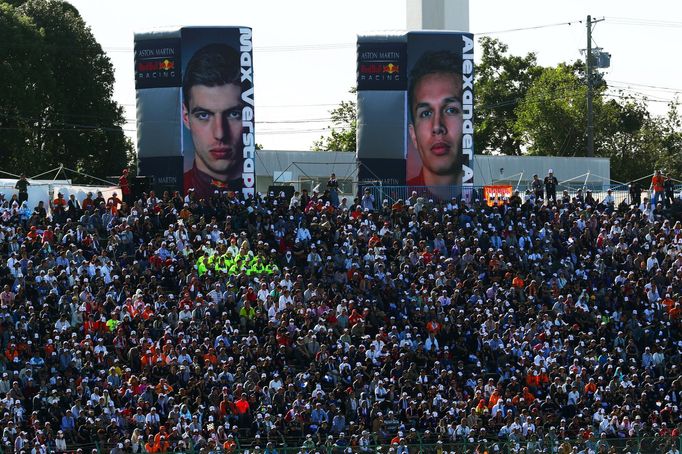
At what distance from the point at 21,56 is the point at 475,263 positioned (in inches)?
1207

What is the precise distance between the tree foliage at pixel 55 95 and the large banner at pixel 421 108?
23135 millimetres

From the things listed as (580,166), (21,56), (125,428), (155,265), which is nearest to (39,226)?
(155,265)

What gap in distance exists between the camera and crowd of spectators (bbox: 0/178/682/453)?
3441cm

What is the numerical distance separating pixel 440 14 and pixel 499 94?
2756 centimetres

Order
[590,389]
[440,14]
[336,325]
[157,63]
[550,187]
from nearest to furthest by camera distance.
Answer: [590,389] < [336,325] < [157,63] < [550,187] < [440,14]

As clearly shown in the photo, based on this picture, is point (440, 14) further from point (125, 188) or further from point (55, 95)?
point (125, 188)

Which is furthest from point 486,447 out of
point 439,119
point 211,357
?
point 439,119

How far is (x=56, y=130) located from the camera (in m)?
69.2

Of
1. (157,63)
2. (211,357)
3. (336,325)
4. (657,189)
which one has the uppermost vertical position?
(157,63)

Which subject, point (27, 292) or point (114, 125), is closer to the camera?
point (27, 292)

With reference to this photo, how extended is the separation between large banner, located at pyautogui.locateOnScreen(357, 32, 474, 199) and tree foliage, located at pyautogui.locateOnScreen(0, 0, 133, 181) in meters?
23.1

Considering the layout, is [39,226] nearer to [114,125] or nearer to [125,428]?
[125,428]

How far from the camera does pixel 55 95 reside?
6825 cm

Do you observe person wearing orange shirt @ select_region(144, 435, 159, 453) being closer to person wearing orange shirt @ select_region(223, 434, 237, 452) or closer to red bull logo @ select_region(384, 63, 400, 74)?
person wearing orange shirt @ select_region(223, 434, 237, 452)
